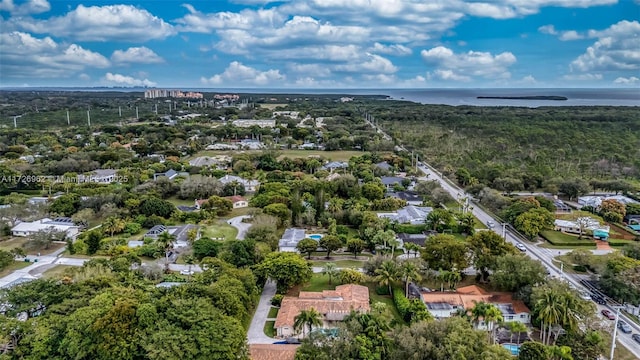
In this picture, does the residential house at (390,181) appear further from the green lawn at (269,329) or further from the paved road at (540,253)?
the green lawn at (269,329)

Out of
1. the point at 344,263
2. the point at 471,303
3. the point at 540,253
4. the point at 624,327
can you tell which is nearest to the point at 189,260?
the point at 344,263

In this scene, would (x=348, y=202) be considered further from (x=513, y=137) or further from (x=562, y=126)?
(x=562, y=126)

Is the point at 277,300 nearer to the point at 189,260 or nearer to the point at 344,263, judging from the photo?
the point at 189,260

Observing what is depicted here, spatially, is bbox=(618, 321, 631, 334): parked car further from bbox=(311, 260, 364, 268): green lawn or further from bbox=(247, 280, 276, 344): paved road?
bbox=(247, 280, 276, 344): paved road

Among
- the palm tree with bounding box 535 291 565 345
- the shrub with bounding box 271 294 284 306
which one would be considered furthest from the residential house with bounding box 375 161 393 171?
the palm tree with bounding box 535 291 565 345

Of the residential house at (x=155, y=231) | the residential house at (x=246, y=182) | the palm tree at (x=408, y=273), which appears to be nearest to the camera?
the palm tree at (x=408, y=273)

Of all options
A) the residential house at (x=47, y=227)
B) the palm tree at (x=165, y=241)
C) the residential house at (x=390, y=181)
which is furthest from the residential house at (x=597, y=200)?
the residential house at (x=47, y=227)

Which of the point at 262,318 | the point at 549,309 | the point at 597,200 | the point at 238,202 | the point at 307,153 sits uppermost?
the point at 307,153
